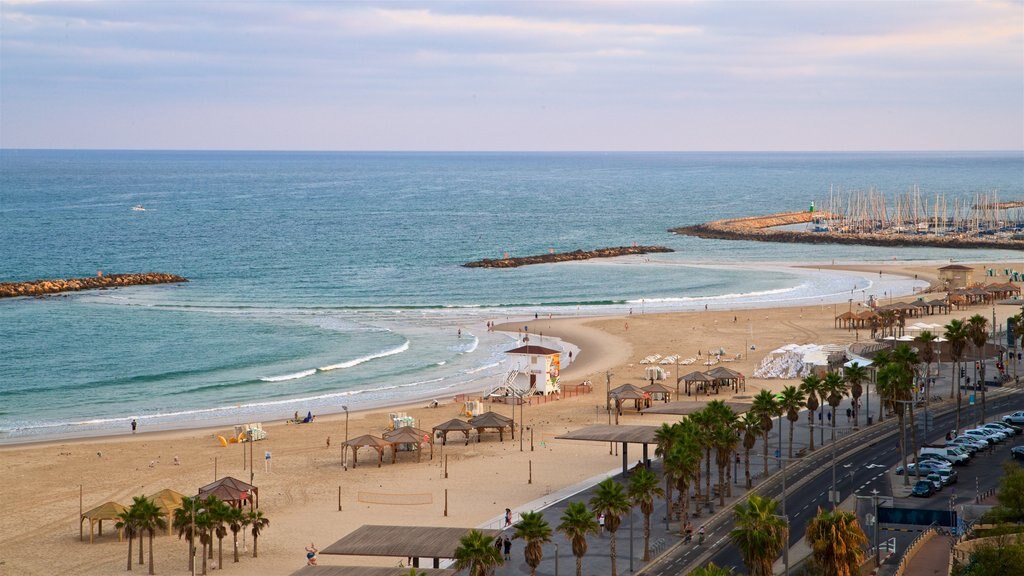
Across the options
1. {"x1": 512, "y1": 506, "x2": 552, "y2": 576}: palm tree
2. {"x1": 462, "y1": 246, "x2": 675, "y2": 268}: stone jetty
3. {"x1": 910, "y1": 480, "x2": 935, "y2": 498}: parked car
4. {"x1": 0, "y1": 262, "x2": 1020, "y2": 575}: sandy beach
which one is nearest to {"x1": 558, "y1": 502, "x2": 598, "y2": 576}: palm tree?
{"x1": 512, "y1": 506, "x2": 552, "y2": 576}: palm tree

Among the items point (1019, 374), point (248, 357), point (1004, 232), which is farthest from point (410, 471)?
point (1004, 232)

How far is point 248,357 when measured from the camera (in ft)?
284

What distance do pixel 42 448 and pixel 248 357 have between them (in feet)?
85.9

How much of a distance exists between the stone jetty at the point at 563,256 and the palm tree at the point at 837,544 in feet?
374

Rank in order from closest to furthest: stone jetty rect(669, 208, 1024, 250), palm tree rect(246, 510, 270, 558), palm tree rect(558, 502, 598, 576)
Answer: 1. palm tree rect(558, 502, 598, 576)
2. palm tree rect(246, 510, 270, 558)
3. stone jetty rect(669, 208, 1024, 250)

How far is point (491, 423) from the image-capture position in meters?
62.7

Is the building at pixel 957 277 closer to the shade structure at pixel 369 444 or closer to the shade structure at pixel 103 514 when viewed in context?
the shade structure at pixel 369 444

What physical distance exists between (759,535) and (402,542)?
41.0 ft

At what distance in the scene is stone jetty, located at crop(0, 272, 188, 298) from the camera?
399 feet

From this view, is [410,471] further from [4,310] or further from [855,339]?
[4,310]

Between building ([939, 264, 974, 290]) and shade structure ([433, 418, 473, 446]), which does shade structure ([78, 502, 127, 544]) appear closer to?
shade structure ([433, 418, 473, 446])

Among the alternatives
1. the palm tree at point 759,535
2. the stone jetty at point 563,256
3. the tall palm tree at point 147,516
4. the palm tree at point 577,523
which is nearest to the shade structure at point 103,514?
the tall palm tree at point 147,516

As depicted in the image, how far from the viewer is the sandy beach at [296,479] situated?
44844 mm

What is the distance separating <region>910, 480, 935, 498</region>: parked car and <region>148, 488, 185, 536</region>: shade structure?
29.4 metres
